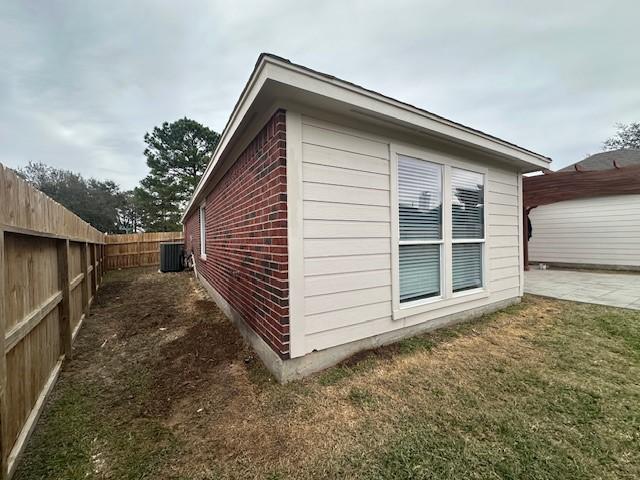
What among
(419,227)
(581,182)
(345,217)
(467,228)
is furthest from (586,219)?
(345,217)

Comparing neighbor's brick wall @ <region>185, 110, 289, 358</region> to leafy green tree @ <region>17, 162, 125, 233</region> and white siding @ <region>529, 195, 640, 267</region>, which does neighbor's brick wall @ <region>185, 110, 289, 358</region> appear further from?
leafy green tree @ <region>17, 162, 125, 233</region>

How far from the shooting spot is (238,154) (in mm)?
3701

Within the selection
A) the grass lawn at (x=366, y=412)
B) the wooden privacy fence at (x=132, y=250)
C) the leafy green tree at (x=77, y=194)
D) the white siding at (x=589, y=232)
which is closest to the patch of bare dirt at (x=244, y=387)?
the grass lawn at (x=366, y=412)

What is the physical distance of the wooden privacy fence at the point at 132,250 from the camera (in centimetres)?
1257

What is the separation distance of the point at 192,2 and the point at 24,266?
5691mm

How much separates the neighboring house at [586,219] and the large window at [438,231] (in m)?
4.43

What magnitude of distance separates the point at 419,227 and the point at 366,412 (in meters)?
2.20

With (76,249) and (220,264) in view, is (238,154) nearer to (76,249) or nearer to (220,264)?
(220,264)

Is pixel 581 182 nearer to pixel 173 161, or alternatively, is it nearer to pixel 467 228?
pixel 467 228

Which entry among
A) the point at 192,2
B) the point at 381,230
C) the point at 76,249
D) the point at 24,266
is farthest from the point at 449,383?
the point at 192,2

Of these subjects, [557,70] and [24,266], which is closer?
[24,266]

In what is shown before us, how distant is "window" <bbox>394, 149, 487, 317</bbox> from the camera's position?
325 centimetres

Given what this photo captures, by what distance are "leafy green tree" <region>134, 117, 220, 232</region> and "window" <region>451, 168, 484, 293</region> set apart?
1932 centimetres

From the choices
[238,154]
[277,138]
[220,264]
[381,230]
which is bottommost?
[220,264]
